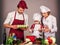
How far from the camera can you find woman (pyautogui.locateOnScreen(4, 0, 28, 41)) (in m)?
1.38

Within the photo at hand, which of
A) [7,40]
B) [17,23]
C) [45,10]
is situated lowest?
[7,40]

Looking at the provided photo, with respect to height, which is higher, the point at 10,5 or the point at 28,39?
the point at 10,5

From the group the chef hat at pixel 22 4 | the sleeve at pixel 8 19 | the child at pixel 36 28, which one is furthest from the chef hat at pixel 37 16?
the sleeve at pixel 8 19

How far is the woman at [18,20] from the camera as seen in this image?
1380mm

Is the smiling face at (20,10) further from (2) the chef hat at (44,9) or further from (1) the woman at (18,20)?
(2) the chef hat at (44,9)

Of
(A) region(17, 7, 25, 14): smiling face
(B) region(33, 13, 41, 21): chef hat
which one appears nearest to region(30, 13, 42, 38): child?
(B) region(33, 13, 41, 21): chef hat

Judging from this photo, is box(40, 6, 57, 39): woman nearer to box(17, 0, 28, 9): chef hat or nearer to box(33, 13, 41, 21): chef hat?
box(33, 13, 41, 21): chef hat

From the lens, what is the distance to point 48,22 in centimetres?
141

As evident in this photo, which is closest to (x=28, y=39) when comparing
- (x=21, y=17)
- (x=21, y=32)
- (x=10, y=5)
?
(x=21, y=32)

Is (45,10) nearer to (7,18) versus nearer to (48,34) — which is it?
(48,34)

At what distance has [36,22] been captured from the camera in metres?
1.41

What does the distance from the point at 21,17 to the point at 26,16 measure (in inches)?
1.7

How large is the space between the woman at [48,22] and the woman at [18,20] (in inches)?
6.2

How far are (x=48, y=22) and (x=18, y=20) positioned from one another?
260 mm
